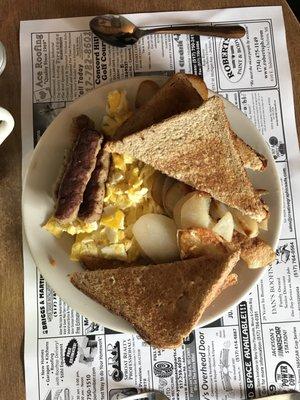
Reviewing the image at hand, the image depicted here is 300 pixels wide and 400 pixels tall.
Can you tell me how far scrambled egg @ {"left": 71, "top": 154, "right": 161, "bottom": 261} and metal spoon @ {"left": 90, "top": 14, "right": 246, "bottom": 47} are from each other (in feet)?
0.88

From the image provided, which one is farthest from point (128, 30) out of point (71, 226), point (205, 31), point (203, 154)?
point (71, 226)

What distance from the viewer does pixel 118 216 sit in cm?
107

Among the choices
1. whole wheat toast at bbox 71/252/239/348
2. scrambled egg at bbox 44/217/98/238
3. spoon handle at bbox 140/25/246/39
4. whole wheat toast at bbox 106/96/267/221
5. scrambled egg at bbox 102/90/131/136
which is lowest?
whole wheat toast at bbox 71/252/239/348

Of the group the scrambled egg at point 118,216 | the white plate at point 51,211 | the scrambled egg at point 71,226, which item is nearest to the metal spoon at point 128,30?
the white plate at point 51,211

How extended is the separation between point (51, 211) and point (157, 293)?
0.82 feet

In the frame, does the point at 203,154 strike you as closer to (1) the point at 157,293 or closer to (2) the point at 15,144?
(1) the point at 157,293

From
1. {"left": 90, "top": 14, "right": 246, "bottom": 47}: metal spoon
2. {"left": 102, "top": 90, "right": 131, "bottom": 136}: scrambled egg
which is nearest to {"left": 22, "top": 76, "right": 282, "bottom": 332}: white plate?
{"left": 102, "top": 90, "right": 131, "bottom": 136}: scrambled egg

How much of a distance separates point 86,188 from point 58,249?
0.13m

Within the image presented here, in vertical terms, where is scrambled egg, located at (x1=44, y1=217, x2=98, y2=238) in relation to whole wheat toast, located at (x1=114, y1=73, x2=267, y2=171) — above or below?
below

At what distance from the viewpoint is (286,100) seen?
1224mm

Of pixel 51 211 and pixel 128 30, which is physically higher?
pixel 128 30

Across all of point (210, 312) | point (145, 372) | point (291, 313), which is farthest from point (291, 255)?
point (145, 372)

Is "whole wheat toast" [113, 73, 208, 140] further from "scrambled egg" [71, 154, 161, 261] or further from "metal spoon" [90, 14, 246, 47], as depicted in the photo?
"metal spoon" [90, 14, 246, 47]

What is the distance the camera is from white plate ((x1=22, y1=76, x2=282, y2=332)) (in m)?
1.08
